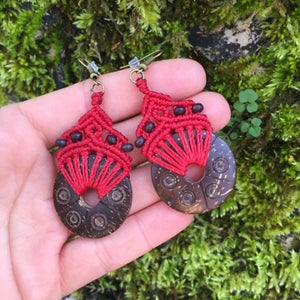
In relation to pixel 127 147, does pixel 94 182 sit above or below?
below

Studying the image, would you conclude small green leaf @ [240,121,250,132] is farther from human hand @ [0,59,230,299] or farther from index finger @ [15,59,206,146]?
index finger @ [15,59,206,146]

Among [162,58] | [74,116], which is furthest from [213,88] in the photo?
[74,116]

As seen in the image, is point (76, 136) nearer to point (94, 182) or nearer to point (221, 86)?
point (94, 182)

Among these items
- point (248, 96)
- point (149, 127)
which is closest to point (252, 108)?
point (248, 96)

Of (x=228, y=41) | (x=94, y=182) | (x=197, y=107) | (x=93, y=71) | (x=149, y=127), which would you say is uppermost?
(x=228, y=41)

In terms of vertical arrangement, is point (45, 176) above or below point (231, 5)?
below

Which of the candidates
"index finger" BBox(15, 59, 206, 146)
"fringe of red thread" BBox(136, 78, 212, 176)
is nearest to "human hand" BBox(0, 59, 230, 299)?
"index finger" BBox(15, 59, 206, 146)

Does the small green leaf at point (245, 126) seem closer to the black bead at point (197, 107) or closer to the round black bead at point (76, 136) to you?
the black bead at point (197, 107)

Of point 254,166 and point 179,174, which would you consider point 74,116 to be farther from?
point 254,166
